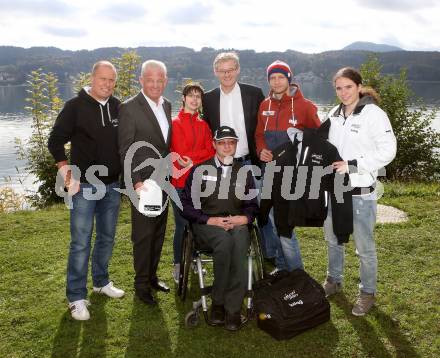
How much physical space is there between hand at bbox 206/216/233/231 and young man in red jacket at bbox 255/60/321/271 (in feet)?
2.57

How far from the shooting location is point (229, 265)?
4352 millimetres

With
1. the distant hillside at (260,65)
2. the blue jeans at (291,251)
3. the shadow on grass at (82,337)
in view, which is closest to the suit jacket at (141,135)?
the shadow on grass at (82,337)

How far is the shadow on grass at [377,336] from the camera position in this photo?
394cm

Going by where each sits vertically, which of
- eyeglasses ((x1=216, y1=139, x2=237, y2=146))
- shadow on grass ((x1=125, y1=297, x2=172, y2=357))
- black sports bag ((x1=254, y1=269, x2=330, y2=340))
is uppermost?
eyeglasses ((x1=216, y1=139, x2=237, y2=146))

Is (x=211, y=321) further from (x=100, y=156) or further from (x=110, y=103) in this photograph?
(x=110, y=103)

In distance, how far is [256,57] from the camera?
7633 inches

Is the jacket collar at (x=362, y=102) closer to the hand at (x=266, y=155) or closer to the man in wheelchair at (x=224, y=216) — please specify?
the hand at (x=266, y=155)

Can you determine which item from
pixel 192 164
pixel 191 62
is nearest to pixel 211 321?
pixel 192 164

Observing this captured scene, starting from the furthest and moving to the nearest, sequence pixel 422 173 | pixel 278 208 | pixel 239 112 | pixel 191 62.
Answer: pixel 191 62
pixel 422 173
pixel 239 112
pixel 278 208

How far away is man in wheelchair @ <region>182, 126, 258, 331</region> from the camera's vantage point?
4336 millimetres

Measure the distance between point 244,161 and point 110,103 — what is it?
1850 mm

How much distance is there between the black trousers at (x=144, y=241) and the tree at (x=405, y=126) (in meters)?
13.4

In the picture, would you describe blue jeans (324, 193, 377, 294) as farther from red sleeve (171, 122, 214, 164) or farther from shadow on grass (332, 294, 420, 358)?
red sleeve (171, 122, 214, 164)

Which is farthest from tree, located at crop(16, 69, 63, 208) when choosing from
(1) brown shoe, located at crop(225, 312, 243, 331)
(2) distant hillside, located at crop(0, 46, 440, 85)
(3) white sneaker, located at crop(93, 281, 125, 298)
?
(2) distant hillside, located at crop(0, 46, 440, 85)
